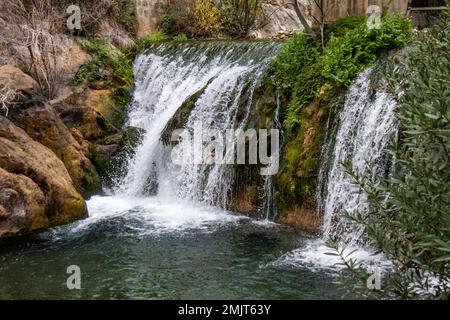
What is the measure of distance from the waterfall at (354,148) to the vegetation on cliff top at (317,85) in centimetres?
30

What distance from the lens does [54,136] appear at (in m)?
11.4

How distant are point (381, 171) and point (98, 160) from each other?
7.26 m

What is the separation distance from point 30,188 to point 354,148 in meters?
6.02

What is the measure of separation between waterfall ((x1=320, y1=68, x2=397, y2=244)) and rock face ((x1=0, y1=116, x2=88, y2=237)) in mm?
5024

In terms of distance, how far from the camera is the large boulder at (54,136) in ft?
36.2

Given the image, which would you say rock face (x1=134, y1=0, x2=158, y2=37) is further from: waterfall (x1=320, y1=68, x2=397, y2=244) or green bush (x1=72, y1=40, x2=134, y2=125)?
waterfall (x1=320, y1=68, x2=397, y2=244)

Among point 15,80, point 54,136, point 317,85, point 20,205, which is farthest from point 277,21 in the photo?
point 20,205

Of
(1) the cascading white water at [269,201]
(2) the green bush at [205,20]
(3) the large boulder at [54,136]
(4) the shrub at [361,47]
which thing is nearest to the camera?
(4) the shrub at [361,47]

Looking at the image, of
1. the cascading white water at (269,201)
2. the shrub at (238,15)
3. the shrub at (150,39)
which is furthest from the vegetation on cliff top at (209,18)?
the cascading white water at (269,201)

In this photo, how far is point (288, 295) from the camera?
21.1ft

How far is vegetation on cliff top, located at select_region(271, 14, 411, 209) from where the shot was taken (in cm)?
948

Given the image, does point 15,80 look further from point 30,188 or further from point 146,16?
point 146,16

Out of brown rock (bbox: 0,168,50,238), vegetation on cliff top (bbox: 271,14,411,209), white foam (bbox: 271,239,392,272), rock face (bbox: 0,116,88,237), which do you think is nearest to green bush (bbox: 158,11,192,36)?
vegetation on cliff top (bbox: 271,14,411,209)

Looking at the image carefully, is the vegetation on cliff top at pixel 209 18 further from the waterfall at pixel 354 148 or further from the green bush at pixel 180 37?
the waterfall at pixel 354 148
